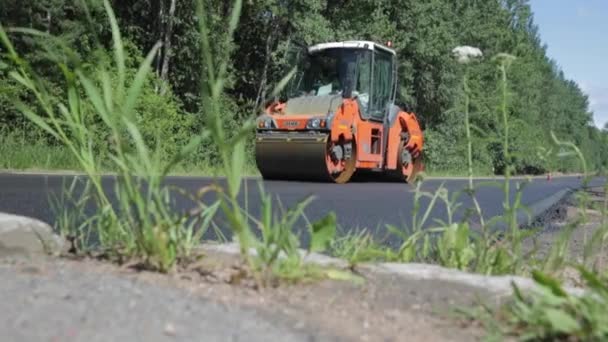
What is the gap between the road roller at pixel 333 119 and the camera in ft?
39.8

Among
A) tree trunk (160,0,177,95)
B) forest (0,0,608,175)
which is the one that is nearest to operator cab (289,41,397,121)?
forest (0,0,608,175)

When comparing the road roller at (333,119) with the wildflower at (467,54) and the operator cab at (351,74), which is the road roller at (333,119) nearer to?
the operator cab at (351,74)

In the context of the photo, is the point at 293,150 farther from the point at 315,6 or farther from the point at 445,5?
the point at 445,5

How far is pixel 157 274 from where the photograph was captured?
2.20 metres

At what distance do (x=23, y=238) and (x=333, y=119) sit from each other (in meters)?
9.65

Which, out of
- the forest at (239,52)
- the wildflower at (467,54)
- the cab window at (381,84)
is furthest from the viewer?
the forest at (239,52)

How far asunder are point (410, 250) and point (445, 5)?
30.9 m

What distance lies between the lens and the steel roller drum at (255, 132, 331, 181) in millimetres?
11918

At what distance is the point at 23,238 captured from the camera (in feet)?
8.38

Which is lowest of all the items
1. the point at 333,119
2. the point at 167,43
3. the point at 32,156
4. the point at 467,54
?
the point at 32,156

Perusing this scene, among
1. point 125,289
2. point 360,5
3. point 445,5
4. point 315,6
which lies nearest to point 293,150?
point 125,289

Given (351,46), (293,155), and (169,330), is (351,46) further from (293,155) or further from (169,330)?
(169,330)

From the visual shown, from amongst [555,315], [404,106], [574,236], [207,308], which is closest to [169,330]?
[207,308]

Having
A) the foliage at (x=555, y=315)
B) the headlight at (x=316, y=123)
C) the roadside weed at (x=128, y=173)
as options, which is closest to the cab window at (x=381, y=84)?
the headlight at (x=316, y=123)
